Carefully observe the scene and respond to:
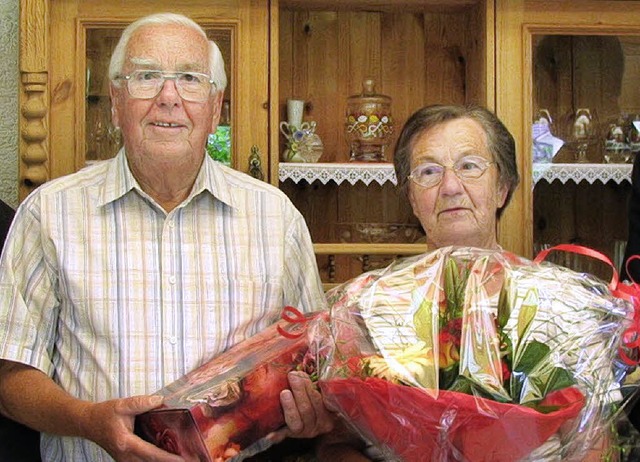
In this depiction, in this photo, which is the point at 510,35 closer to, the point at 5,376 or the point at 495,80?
the point at 495,80

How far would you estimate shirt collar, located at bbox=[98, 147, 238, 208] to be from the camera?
174 cm

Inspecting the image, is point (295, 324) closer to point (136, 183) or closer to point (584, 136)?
point (136, 183)

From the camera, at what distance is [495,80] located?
89.1 inches

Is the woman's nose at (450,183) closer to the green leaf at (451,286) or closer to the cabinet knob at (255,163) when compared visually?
the green leaf at (451,286)

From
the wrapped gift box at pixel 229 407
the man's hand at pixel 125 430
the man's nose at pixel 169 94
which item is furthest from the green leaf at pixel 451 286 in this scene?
the man's nose at pixel 169 94

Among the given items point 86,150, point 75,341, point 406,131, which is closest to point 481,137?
point 406,131

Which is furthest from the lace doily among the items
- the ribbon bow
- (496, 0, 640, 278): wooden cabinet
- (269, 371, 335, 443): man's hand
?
(269, 371, 335, 443): man's hand

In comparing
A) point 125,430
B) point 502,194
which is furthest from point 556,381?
point 502,194

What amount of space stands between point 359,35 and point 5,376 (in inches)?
52.1

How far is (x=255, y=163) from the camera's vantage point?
2.22 meters

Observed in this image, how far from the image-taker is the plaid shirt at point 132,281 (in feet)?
5.45

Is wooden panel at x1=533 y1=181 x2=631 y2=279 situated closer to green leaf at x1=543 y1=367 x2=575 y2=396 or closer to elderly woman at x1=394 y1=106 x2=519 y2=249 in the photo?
elderly woman at x1=394 y1=106 x2=519 y2=249

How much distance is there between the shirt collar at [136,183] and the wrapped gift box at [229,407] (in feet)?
1.45

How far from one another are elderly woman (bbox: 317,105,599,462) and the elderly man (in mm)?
264
